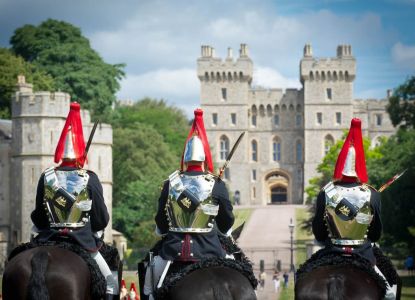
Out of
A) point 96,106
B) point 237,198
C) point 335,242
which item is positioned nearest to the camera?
point 335,242

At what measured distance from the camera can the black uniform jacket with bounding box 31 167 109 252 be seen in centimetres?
1481

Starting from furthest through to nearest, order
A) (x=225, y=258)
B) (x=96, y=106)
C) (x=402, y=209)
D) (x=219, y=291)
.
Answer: (x=96, y=106) < (x=402, y=209) < (x=225, y=258) < (x=219, y=291)

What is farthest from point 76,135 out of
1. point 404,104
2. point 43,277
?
point 404,104

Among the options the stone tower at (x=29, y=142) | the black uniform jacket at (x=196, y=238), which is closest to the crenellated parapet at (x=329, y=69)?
the stone tower at (x=29, y=142)

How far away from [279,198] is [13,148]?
70017 millimetres

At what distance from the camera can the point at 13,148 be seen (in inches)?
2363

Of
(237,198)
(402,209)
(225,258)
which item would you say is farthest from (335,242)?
(237,198)

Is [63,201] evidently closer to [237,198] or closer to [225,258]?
[225,258]

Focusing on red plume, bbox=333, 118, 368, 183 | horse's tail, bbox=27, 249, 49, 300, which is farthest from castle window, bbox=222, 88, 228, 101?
horse's tail, bbox=27, 249, 49, 300

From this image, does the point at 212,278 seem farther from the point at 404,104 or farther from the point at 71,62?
the point at 71,62

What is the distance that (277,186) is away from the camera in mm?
128000

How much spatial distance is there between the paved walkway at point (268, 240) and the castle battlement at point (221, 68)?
21171mm

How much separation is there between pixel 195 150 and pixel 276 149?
114 meters

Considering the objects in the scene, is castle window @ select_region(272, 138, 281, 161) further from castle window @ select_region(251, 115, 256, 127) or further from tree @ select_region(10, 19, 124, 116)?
tree @ select_region(10, 19, 124, 116)
